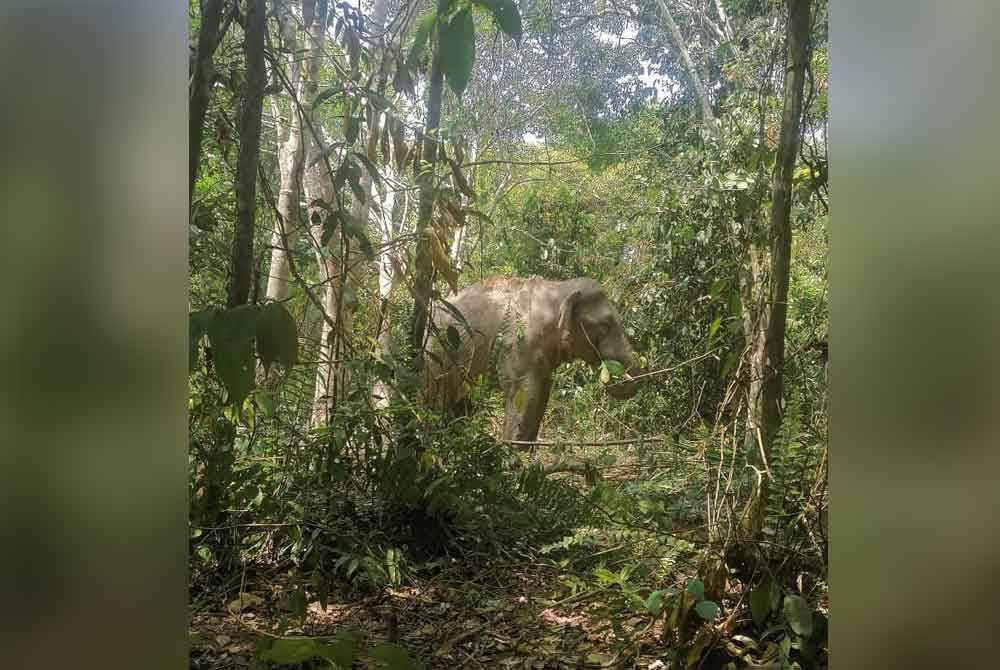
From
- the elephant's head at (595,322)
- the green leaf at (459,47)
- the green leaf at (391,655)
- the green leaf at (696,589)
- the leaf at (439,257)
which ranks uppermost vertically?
the green leaf at (459,47)

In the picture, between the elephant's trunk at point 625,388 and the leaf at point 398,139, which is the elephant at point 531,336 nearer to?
the elephant's trunk at point 625,388

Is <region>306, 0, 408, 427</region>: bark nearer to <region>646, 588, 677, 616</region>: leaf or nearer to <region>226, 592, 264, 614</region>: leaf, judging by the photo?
<region>226, 592, 264, 614</region>: leaf

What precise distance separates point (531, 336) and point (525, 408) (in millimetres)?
187

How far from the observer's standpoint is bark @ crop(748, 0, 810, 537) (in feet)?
4.99

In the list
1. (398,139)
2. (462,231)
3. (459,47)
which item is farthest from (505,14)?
(462,231)

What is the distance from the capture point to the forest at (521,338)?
141cm

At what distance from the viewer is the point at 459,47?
1101 mm

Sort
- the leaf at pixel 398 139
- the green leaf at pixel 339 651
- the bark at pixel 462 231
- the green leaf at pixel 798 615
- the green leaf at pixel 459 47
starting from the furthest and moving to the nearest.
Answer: the bark at pixel 462 231
the leaf at pixel 398 139
the green leaf at pixel 798 615
the green leaf at pixel 459 47
the green leaf at pixel 339 651

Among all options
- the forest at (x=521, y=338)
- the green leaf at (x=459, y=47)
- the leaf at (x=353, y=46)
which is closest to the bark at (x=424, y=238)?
the forest at (x=521, y=338)

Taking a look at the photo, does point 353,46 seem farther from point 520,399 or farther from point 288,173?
point 520,399
